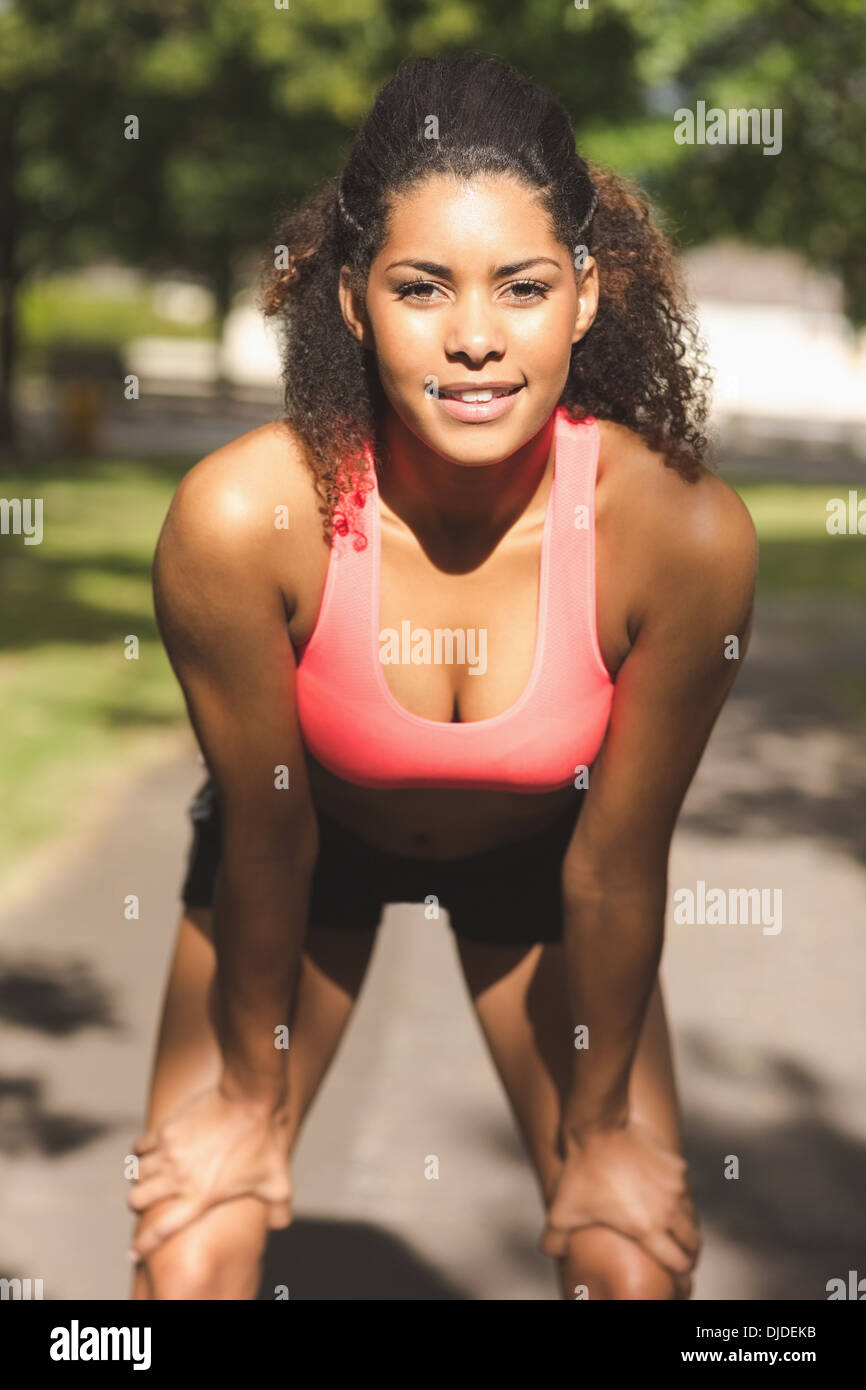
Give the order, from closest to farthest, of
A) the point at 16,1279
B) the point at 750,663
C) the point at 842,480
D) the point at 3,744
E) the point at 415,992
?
the point at 16,1279 < the point at 415,992 < the point at 3,744 < the point at 750,663 < the point at 842,480

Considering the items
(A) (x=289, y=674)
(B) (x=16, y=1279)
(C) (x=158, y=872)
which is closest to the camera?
(A) (x=289, y=674)

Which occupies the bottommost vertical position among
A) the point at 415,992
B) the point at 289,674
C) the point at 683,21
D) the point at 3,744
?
the point at 289,674

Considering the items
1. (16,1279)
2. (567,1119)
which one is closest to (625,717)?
(567,1119)

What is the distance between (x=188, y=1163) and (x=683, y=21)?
1031 centimetres

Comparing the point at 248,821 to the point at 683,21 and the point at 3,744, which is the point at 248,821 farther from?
the point at 683,21

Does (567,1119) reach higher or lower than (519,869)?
lower

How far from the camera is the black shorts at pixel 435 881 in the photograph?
2447 millimetres

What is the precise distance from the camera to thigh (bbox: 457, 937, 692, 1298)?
8.18ft

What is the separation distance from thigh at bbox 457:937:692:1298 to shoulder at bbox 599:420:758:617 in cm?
68

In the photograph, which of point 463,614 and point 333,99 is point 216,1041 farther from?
point 333,99

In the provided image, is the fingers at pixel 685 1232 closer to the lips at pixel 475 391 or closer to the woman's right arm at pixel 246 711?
the woman's right arm at pixel 246 711

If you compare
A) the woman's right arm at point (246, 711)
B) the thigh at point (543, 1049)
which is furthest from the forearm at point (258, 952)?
the thigh at point (543, 1049)

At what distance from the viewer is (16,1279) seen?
12.3 feet

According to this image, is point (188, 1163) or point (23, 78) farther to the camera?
point (23, 78)
